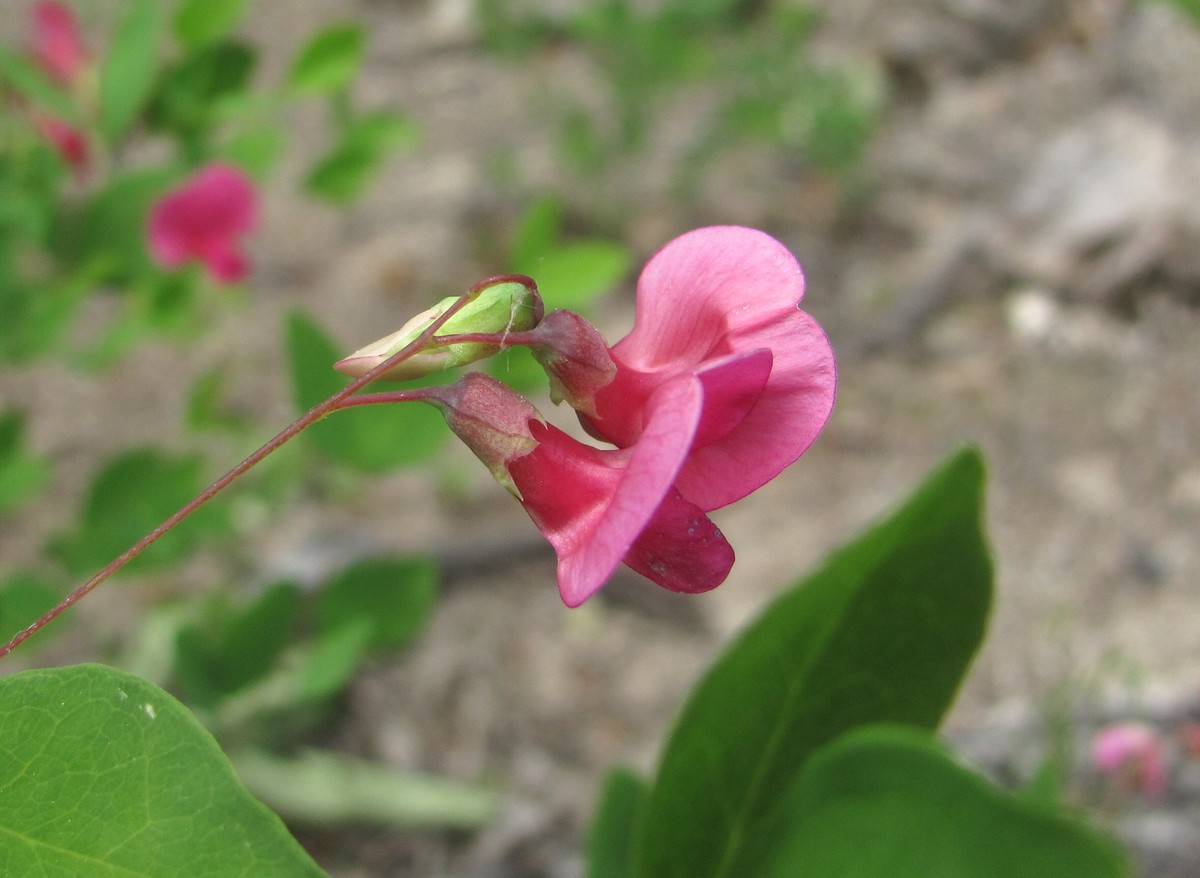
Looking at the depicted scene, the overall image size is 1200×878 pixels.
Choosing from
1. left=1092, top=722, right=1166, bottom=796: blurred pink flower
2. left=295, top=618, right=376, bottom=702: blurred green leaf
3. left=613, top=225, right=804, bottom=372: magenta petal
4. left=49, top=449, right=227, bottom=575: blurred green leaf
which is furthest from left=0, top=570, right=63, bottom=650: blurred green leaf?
left=1092, top=722, right=1166, bottom=796: blurred pink flower

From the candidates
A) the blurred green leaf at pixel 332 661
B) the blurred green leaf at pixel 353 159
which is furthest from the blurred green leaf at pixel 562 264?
the blurred green leaf at pixel 332 661

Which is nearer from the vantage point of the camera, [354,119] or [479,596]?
[354,119]

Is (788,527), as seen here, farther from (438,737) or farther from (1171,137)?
(1171,137)

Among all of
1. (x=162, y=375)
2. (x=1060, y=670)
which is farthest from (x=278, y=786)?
(x=162, y=375)

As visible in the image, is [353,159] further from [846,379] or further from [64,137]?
[846,379]

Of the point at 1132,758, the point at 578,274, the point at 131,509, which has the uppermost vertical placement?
the point at 578,274

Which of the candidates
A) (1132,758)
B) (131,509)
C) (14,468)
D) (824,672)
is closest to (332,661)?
(131,509)
